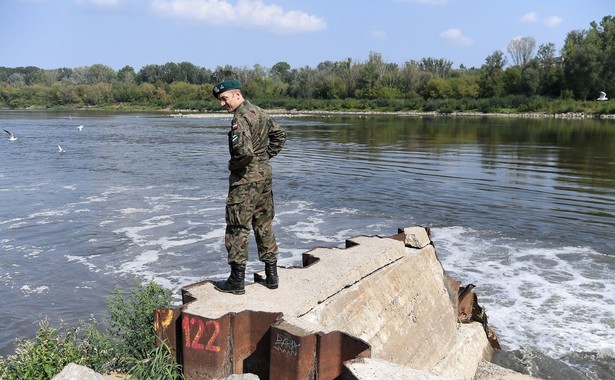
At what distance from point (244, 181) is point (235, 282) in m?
1.03

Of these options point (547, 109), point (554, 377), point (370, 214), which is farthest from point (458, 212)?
point (547, 109)

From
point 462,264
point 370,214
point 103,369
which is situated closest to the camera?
point 103,369

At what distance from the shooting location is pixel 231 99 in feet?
18.4

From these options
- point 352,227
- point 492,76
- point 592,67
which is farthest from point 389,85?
point 352,227

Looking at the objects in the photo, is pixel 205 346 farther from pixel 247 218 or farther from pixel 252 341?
pixel 247 218

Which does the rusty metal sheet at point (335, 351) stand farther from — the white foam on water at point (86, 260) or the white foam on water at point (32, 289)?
the white foam on water at point (86, 260)

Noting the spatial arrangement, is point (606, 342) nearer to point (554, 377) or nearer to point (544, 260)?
point (554, 377)

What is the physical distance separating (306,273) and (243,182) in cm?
146

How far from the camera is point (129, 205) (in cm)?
1673

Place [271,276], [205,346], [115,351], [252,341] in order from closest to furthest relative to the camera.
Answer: [205,346] < [252,341] < [115,351] < [271,276]

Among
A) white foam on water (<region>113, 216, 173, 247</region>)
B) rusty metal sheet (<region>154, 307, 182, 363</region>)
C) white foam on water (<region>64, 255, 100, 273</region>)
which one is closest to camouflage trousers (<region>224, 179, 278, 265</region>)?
rusty metal sheet (<region>154, 307, 182, 363</region>)

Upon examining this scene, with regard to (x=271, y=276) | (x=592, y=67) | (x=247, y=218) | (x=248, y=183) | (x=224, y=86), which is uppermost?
(x=592, y=67)

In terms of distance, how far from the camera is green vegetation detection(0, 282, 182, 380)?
199 inches

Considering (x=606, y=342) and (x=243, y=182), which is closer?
(x=243, y=182)
